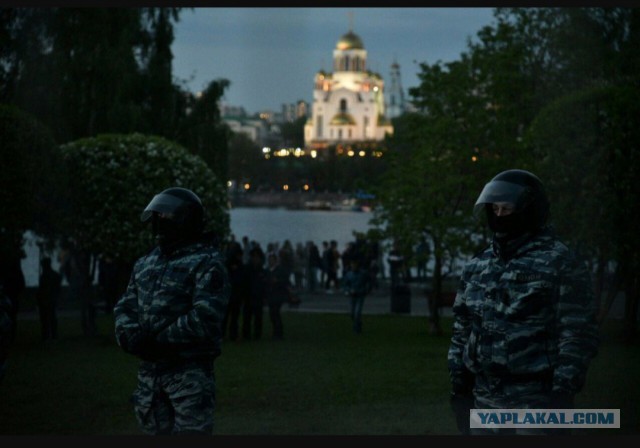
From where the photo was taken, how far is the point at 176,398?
673 cm

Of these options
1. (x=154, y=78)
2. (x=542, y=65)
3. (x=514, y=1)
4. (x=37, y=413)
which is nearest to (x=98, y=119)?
(x=154, y=78)

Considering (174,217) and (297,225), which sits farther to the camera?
(297,225)

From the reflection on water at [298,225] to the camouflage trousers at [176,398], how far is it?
61.8m

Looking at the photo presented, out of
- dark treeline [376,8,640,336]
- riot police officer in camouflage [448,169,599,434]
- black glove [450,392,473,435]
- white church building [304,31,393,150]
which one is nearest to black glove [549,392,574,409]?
riot police officer in camouflage [448,169,599,434]

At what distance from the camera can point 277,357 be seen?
1859cm

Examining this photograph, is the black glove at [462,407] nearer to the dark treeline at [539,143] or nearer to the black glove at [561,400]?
the black glove at [561,400]

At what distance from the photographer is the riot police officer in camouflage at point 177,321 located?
6719 millimetres

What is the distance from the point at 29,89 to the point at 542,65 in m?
10.4

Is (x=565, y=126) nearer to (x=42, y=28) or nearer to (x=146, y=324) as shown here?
(x=42, y=28)

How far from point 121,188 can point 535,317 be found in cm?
1595

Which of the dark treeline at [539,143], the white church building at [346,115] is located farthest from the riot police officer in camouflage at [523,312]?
the white church building at [346,115]

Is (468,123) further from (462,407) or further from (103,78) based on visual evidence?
(462,407)

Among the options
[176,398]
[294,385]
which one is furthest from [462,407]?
[294,385]

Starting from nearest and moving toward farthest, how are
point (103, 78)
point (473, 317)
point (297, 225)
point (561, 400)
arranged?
point (561, 400) → point (473, 317) → point (103, 78) → point (297, 225)
